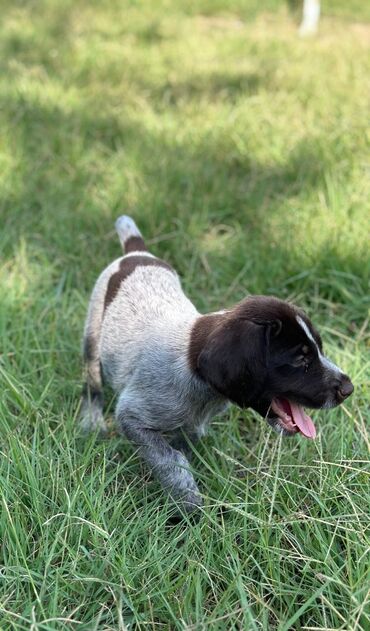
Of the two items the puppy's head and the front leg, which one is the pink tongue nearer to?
the puppy's head

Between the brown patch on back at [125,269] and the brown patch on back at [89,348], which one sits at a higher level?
the brown patch on back at [125,269]

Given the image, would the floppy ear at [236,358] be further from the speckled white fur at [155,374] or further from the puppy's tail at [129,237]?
the puppy's tail at [129,237]

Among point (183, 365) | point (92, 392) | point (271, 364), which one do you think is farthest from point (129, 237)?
point (271, 364)

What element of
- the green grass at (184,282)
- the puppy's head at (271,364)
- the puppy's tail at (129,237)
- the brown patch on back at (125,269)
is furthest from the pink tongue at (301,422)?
the puppy's tail at (129,237)

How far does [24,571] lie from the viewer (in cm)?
242

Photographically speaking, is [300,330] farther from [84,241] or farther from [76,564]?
[84,241]

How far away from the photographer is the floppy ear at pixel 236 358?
2.51m

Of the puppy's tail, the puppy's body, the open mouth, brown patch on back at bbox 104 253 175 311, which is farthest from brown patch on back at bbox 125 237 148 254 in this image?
the open mouth

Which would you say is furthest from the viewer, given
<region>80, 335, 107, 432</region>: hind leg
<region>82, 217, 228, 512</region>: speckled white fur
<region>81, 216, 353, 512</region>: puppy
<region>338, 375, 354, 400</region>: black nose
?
<region>80, 335, 107, 432</region>: hind leg

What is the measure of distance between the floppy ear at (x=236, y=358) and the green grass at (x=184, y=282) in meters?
0.42

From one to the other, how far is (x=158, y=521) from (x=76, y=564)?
412 mm

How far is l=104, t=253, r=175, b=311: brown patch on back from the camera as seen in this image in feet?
11.8

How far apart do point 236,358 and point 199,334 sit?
1.34 feet

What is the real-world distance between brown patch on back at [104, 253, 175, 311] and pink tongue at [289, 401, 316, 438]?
1152 mm
